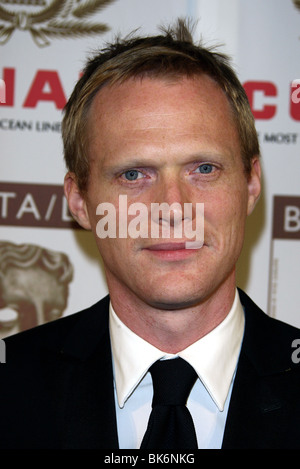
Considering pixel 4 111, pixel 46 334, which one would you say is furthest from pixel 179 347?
pixel 4 111

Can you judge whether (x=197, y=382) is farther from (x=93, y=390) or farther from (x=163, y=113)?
(x=163, y=113)

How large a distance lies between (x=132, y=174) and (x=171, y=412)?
20.9 inches

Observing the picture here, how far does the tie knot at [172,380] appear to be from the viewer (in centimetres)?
153

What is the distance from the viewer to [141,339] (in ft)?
5.41

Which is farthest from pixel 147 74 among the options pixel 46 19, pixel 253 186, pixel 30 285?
pixel 30 285

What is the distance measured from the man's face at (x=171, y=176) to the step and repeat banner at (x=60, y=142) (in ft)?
1.66

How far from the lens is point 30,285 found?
7.29ft

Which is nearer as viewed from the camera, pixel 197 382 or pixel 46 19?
pixel 197 382

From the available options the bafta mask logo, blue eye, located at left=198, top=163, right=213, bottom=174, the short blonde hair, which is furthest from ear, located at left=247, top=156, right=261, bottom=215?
the bafta mask logo

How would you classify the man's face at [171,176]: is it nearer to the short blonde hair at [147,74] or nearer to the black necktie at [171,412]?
the short blonde hair at [147,74]

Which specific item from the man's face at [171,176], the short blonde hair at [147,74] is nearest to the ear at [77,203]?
the short blonde hair at [147,74]

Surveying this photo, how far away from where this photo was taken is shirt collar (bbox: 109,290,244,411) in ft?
5.21

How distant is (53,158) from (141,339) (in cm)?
78

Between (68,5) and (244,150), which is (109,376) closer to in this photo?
(244,150)
